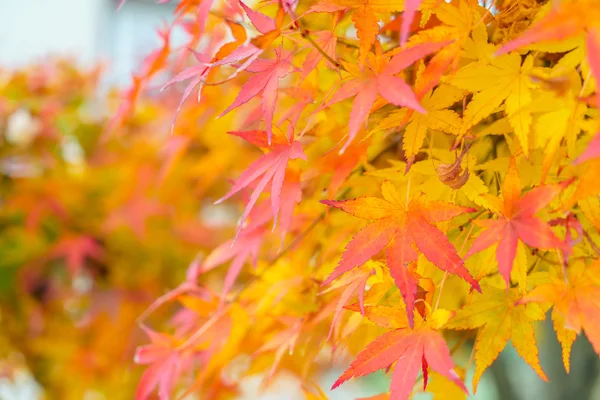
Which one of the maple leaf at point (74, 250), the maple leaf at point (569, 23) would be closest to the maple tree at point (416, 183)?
the maple leaf at point (569, 23)

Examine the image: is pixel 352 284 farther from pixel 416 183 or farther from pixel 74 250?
pixel 74 250

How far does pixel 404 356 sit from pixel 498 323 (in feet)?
0.27

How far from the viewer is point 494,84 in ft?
1.37

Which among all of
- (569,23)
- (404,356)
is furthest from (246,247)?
(569,23)

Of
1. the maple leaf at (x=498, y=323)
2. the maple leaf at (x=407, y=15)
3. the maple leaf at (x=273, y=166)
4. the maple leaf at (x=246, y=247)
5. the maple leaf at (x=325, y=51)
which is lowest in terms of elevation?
the maple leaf at (x=498, y=323)

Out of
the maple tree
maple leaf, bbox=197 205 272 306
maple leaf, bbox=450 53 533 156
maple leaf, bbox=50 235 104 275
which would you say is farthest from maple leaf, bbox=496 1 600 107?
maple leaf, bbox=50 235 104 275

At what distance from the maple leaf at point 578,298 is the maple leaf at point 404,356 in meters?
0.07

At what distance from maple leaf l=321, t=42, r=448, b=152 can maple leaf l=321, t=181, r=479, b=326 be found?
63 millimetres

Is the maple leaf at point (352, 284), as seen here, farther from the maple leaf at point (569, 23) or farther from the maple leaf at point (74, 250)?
the maple leaf at point (74, 250)

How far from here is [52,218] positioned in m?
1.24

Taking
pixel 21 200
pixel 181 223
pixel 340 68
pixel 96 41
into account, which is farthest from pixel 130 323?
pixel 96 41

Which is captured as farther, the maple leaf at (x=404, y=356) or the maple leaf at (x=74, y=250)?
the maple leaf at (x=74, y=250)

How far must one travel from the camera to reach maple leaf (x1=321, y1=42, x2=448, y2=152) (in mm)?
377

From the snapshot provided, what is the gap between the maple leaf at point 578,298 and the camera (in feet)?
1.23
